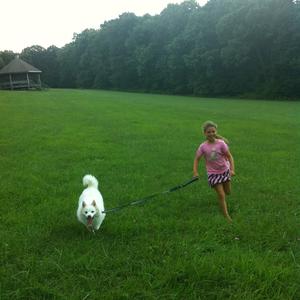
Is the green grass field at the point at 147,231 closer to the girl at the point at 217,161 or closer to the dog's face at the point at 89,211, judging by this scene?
the dog's face at the point at 89,211

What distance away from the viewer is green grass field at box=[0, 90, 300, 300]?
5.02m

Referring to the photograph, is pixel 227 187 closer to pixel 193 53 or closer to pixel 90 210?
pixel 90 210

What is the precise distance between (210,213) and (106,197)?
2.06 m

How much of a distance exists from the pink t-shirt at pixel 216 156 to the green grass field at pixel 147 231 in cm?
78

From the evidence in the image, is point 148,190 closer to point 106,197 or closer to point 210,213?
point 106,197

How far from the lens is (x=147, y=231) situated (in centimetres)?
672

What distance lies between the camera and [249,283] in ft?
16.4

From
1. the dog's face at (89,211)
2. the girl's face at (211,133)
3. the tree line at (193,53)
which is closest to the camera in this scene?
the dog's face at (89,211)

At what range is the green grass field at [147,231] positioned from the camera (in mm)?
5023

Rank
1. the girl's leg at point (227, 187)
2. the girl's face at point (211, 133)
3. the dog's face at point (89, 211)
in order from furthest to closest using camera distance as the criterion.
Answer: the girl's leg at point (227, 187) → the girl's face at point (211, 133) → the dog's face at point (89, 211)

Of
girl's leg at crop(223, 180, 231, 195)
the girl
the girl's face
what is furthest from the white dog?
girl's leg at crop(223, 180, 231, 195)

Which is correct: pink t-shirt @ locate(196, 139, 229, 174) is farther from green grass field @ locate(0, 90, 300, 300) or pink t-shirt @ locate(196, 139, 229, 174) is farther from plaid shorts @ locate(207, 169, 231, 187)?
green grass field @ locate(0, 90, 300, 300)

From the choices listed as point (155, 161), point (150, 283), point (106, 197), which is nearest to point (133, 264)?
point (150, 283)

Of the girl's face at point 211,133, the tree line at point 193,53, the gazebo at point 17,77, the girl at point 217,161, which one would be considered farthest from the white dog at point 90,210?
the gazebo at point 17,77
